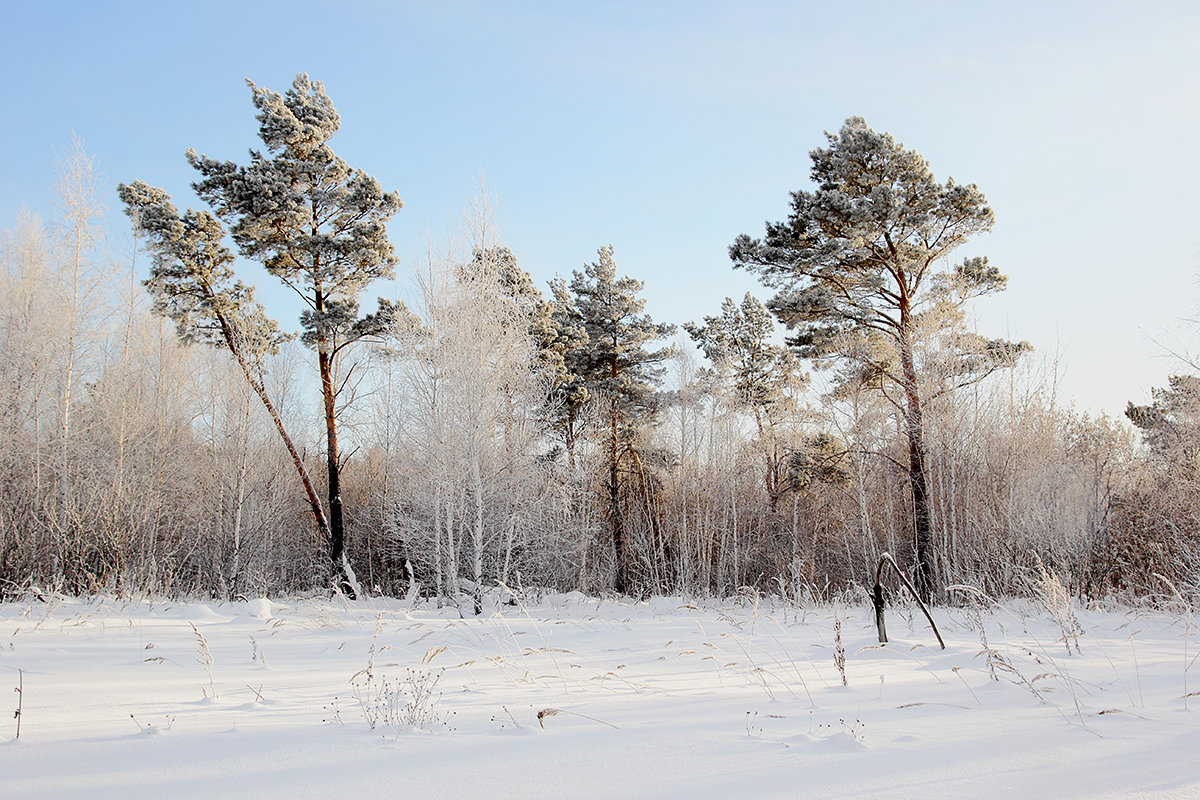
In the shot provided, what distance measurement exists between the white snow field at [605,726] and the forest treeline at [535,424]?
17.3ft

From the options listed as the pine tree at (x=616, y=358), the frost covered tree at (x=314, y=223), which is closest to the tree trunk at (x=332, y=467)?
the frost covered tree at (x=314, y=223)

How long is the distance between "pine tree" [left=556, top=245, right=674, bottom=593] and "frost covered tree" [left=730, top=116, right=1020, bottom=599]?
6517 millimetres

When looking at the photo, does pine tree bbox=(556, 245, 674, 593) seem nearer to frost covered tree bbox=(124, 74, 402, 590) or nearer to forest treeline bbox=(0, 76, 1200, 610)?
forest treeline bbox=(0, 76, 1200, 610)

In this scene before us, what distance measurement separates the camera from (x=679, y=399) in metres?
20.5

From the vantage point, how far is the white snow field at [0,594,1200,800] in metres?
2.33

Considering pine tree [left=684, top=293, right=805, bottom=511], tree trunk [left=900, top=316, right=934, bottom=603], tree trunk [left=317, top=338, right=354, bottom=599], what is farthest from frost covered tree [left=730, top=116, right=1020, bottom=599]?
tree trunk [left=317, top=338, right=354, bottom=599]

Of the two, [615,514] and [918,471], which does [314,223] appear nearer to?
[615,514]

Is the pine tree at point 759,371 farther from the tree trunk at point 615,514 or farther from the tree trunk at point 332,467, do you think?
the tree trunk at point 332,467

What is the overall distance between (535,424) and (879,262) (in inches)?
347

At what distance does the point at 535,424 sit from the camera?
16688 millimetres

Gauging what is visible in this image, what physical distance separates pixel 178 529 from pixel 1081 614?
19.8 metres

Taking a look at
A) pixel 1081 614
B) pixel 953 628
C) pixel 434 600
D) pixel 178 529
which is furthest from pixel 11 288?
pixel 1081 614

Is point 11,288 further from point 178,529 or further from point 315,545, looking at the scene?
point 315,545

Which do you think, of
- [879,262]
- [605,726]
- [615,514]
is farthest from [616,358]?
[605,726]
